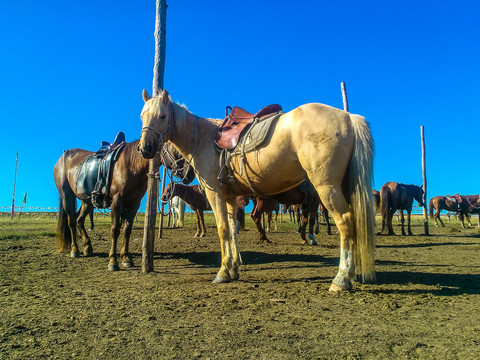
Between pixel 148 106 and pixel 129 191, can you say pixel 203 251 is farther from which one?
pixel 148 106

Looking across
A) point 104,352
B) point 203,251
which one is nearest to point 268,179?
point 104,352

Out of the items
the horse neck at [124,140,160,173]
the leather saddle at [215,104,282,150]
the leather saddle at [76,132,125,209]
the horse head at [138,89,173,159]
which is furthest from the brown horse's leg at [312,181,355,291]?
the leather saddle at [76,132,125,209]

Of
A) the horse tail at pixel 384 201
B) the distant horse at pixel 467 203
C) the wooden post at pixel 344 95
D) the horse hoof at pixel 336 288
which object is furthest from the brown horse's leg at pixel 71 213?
the distant horse at pixel 467 203

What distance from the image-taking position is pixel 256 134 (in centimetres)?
464

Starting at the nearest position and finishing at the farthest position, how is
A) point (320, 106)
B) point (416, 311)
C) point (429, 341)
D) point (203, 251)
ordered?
point (429, 341)
point (416, 311)
point (320, 106)
point (203, 251)

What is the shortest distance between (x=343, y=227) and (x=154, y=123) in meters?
3.12

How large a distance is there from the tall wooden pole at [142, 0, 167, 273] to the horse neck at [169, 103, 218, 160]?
106cm

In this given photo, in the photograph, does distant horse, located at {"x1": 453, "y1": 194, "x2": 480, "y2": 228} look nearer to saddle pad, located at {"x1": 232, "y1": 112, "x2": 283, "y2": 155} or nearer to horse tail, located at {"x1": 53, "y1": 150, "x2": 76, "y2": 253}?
saddle pad, located at {"x1": 232, "y1": 112, "x2": 283, "y2": 155}

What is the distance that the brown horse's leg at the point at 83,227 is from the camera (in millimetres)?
8000

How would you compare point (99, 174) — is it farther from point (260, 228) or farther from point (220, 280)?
point (260, 228)

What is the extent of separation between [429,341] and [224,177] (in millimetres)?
→ 3347

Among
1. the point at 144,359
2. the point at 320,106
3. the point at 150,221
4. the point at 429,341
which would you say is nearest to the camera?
the point at 144,359

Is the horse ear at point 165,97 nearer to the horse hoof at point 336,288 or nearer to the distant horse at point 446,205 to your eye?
the horse hoof at point 336,288

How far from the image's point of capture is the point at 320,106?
433 cm
